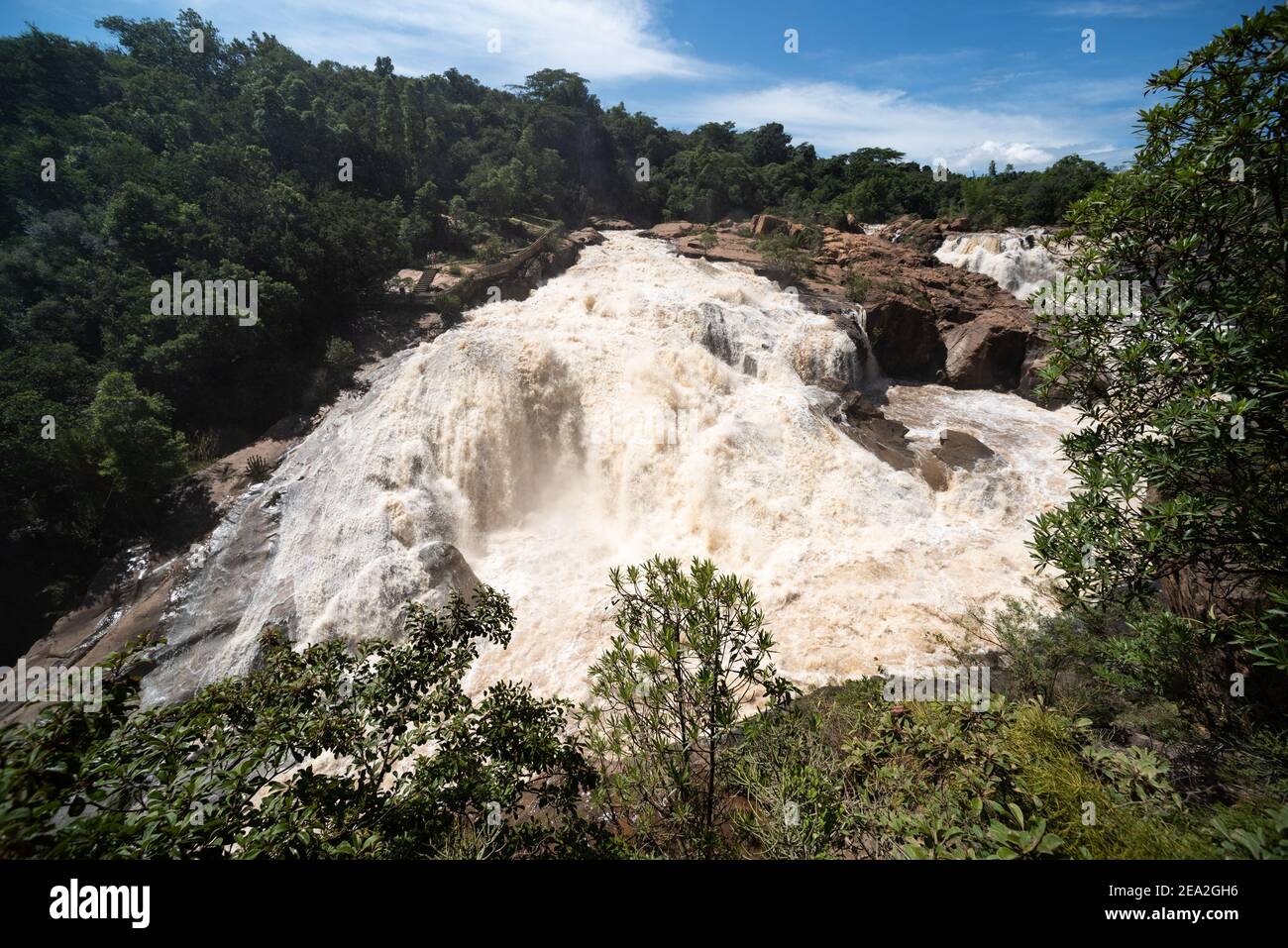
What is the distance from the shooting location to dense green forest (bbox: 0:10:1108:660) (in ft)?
42.0

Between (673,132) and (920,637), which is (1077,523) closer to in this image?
(920,637)

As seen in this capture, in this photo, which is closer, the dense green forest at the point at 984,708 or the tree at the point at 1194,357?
the dense green forest at the point at 984,708

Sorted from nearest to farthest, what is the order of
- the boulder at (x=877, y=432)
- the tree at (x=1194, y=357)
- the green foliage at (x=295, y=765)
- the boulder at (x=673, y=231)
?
the green foliage at (x=295, y=765) → the tree at (x=1194, y=357) → the boulder at (x=877, y=432) → the boulder at (x=673, y=231)

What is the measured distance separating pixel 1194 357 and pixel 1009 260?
90.0 ft

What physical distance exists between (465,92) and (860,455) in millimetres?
50139

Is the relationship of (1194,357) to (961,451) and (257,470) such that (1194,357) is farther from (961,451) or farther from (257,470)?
(257,470)

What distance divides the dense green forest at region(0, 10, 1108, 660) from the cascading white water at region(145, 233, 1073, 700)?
368 centimetres

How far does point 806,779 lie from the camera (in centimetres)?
419

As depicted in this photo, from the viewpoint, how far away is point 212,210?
18203 millimetres

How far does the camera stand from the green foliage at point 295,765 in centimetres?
229

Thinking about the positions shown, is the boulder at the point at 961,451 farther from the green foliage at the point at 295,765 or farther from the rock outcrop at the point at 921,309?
the green foliage at the point at 295,765

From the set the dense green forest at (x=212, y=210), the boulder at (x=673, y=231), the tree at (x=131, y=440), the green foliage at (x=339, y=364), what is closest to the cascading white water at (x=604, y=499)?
the green foliage at (x=339, y=364)

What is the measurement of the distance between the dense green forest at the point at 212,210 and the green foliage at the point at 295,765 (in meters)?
13.6

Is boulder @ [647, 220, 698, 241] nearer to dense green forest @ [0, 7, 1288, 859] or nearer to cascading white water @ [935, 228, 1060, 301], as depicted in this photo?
cascading white water @ [935, 228, 1060, 301]
